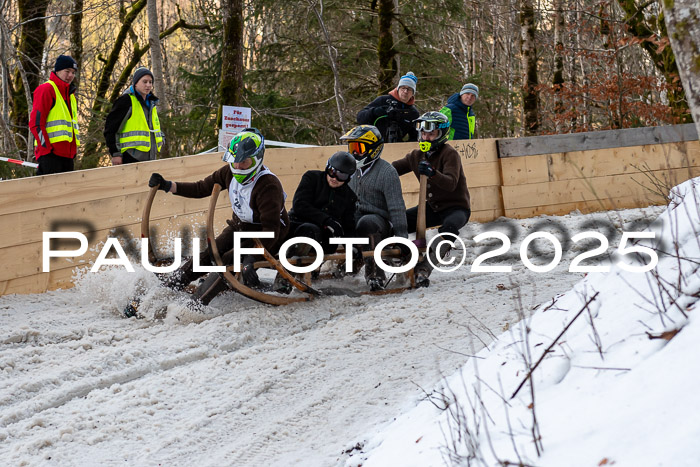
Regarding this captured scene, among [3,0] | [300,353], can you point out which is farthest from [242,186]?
[3,0]

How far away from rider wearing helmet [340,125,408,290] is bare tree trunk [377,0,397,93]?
7165mm

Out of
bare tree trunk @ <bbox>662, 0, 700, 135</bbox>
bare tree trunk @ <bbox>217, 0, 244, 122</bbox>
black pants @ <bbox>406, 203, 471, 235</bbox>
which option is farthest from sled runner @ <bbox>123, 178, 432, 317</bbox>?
bare tree trunk @ <bbox>217, 0, 244, 122</bbox>

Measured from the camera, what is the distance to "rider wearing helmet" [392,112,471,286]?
7.27 metres

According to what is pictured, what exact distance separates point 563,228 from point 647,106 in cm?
540

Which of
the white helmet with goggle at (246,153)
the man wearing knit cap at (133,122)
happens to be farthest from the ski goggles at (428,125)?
the man wearing knit cap at (133,122)

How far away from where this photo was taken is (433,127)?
7.43 metres

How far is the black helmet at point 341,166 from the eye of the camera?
6.63 m

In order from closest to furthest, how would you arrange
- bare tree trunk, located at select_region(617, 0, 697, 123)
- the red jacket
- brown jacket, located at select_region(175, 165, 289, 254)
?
1. brown jacket, located at select_region(175, 165, 289, 254)
2. the red jacket
3. bare tree trunk, located at select_region(617, 0, 697, 123)

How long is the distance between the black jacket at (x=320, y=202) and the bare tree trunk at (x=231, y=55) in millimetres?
4772

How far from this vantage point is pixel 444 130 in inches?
295

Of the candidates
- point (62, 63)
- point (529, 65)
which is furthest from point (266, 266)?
point (529, 65)

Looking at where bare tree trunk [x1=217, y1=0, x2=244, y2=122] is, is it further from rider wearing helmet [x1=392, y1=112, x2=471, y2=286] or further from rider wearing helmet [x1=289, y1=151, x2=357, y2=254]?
rider wearing helmet [x1=289, y1=151, x2=357, y2=254]

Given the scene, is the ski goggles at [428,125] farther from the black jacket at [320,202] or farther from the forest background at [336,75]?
the forest background at [336,75]

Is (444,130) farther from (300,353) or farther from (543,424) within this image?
(543,424)
